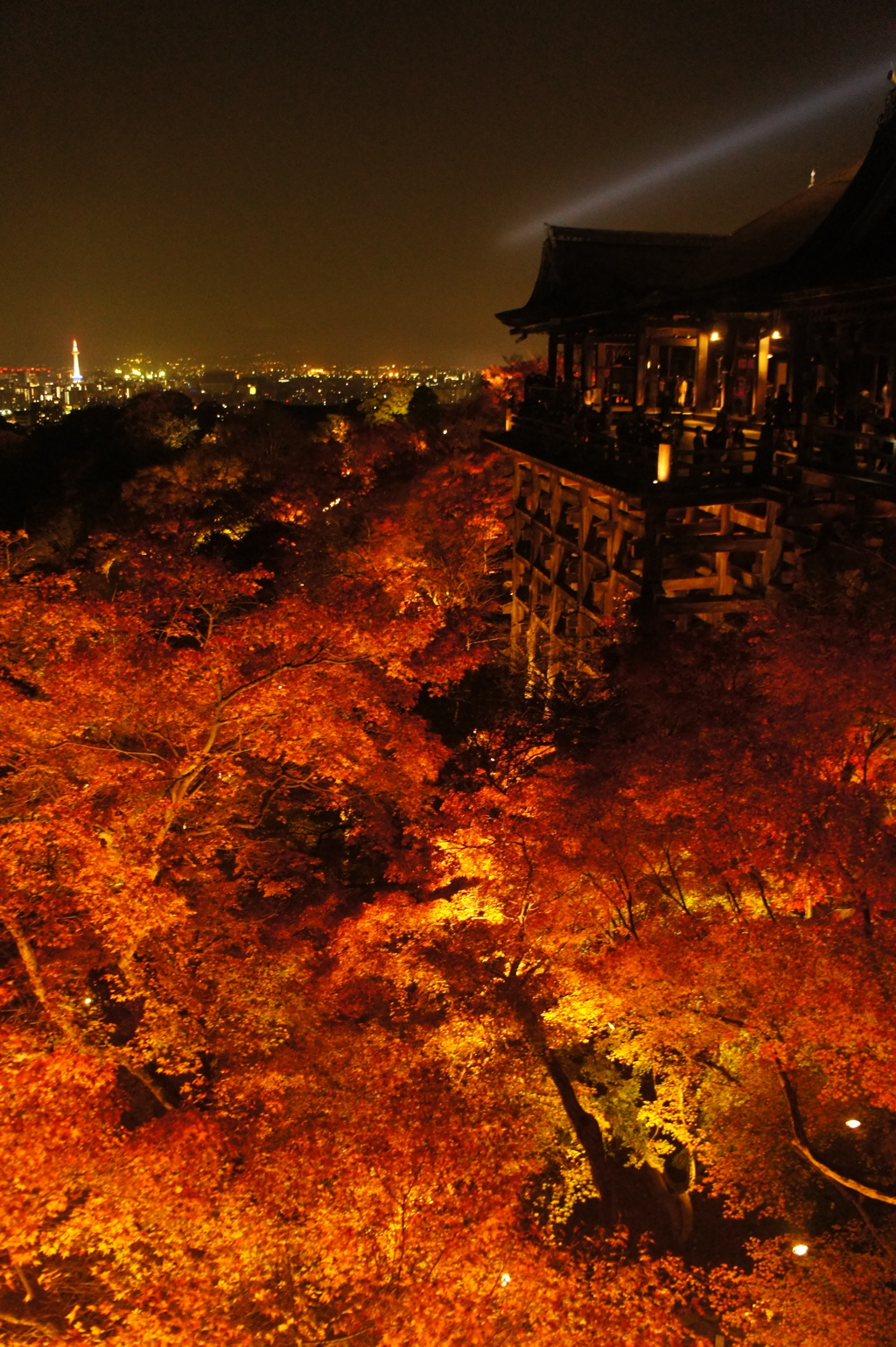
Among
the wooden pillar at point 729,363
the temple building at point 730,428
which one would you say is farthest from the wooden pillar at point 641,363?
the wooden pillar at point 729,363

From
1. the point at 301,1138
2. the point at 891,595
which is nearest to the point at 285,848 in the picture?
the point at 301,1138

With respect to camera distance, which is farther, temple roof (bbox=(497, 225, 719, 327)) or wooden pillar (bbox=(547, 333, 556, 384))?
wooden pillar (bbox=(547, 333, 556, 384))

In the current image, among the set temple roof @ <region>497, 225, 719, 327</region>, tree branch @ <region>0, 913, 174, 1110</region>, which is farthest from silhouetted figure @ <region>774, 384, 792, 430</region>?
tree branch @ <region>0, 913, 174, 1110</region>

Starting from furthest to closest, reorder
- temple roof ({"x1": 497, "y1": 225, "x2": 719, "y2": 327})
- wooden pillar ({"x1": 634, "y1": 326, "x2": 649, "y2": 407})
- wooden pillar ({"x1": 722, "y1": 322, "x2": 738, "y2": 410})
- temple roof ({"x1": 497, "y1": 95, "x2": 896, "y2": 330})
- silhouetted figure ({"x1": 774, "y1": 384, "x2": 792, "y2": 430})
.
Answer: temple roof ({"x1": 497, "y1": 225, "x2": 719, "y2": 327}) < wooden pillar ({"x1": 722, "y1": 322, "x2": 738, "y2": 410}) < wooden pillar ({"x1": 634, "y1": 326, "x2": 649, "y2": 407}) < temple roof ({"x1": 497, "y1": 95, "x2": 896, "y2": 330}) < silhouetted figure ({"x1": 774, "y1": 384, "x2": 792, "y2": 430})

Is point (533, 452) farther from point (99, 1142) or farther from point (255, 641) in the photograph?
point (99, 1142)

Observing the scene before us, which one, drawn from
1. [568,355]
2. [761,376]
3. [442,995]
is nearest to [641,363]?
[761,376]

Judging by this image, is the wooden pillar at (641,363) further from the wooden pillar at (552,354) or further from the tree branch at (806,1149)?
the tree branch at (806,1149)

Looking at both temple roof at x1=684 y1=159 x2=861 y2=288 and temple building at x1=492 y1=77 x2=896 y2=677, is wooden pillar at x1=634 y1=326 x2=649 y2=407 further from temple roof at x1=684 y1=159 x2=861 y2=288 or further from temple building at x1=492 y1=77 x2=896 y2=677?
temple roof at x1=684 y1=159 x2=861 y2=288
